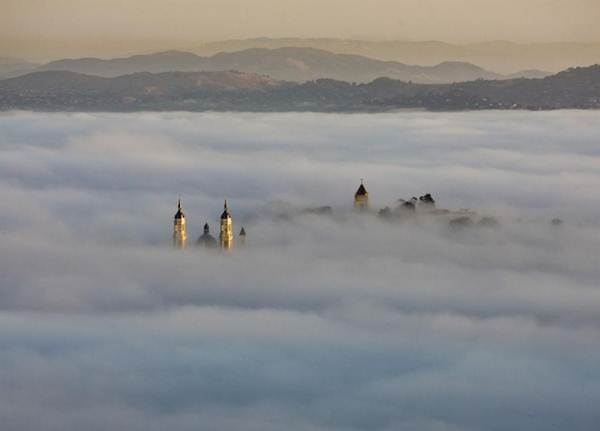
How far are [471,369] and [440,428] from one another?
29568 millimetres

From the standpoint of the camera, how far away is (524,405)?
5679 inches

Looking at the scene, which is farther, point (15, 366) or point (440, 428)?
point (15, 366)

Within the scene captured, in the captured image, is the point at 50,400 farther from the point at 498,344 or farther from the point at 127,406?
the point at 498,344

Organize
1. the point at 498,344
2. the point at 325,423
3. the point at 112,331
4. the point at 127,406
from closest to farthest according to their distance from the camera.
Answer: the point at 325,423
the point at 127,406
the point at 498,344
the point at 112,331

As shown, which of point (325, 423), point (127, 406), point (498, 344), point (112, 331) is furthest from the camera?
point (112, 331)

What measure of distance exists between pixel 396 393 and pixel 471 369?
18.2 metres

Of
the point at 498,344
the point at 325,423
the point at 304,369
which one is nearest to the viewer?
the point at 325,423

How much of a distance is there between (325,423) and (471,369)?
3476cm

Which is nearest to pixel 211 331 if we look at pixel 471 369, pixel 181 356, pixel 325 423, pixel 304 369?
pixel 181 356

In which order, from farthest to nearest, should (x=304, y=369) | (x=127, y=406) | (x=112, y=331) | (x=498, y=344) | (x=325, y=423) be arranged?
(x=112, y=331)
(x=498, y=344)
(x=304, y=369)
(x=127, y=406)
(x=325, y=423)

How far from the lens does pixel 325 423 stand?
136 meters

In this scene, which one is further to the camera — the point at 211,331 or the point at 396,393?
the point at 211,331

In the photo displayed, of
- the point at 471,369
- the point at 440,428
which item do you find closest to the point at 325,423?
the point at 440,428

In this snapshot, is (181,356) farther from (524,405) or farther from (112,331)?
(524,405)
